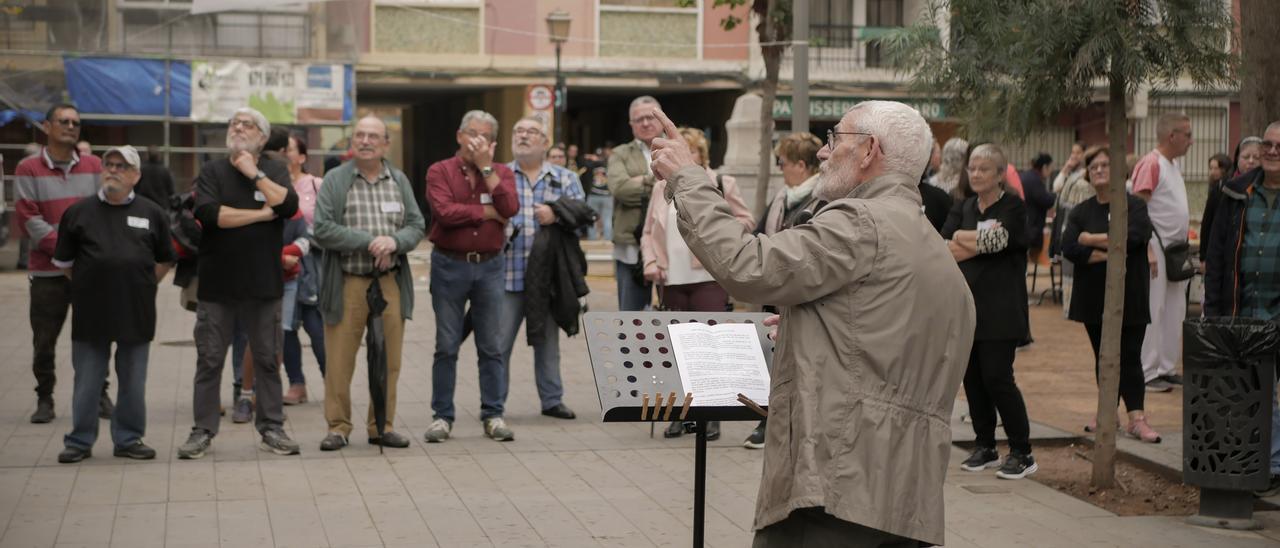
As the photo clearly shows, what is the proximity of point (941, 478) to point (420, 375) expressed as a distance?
8500 millimetres

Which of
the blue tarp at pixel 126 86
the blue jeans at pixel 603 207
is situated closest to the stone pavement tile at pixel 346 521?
the blue tarp at pixel 126 86

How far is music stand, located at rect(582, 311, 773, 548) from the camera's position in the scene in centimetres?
470

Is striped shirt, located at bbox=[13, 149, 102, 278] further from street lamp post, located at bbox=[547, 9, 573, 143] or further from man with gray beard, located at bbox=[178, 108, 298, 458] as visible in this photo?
street lamp post, located at bbox=[547, 9, 573, 143]

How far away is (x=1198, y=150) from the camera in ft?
105

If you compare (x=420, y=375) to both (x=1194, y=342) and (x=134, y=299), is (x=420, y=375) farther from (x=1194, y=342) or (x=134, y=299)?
(x=1194, y=342)

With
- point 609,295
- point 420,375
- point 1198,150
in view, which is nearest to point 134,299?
point 420,375

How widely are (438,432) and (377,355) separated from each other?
2.24ft

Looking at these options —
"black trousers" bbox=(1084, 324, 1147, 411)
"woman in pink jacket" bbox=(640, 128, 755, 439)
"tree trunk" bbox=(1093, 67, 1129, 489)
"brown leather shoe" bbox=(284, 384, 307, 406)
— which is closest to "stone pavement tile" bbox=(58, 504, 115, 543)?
"brown leather shoe" bbox=(284, 384, 307, 406)

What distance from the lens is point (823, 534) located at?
396 cm

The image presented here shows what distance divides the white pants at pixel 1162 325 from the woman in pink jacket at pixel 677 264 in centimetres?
373

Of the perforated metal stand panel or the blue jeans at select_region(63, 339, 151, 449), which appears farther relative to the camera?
the blue jeans at select_region(63, 339, 151, 449)

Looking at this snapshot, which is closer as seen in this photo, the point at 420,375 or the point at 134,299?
the point at 134,299

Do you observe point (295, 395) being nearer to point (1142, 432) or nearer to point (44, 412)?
point (44, 412)

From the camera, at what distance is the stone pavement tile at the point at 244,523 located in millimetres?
6641
